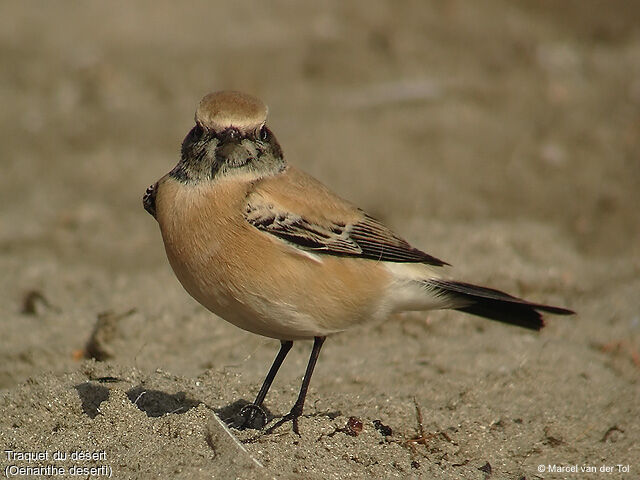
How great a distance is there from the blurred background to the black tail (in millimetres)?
2038

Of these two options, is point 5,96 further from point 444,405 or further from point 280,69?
point 444,405

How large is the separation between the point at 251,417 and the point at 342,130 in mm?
6455

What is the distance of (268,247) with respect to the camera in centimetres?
583

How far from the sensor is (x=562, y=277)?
30.7 ft

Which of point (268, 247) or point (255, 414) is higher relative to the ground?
point (268, 247)

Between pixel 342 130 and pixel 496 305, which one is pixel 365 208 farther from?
pixel 496 305

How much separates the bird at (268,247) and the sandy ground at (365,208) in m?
0.63

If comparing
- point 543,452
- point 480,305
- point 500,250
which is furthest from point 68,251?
point 543,452

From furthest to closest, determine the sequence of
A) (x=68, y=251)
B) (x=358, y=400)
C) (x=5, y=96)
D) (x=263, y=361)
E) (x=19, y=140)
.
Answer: (x=5, y=96), (x=19, y=140), (x=68, y=251), (x=263, y=361), (x=358, y=400)

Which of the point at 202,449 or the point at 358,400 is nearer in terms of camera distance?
the point at 202,449

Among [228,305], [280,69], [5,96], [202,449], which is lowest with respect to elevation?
[202,449]

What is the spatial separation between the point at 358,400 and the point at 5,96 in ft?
28.6

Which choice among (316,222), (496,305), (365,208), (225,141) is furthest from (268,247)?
(365,208)

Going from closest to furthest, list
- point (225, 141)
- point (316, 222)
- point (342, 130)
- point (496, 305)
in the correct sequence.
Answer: point (225, 141)
point (316, 222)
point (496, 305)
point (342, 130)
